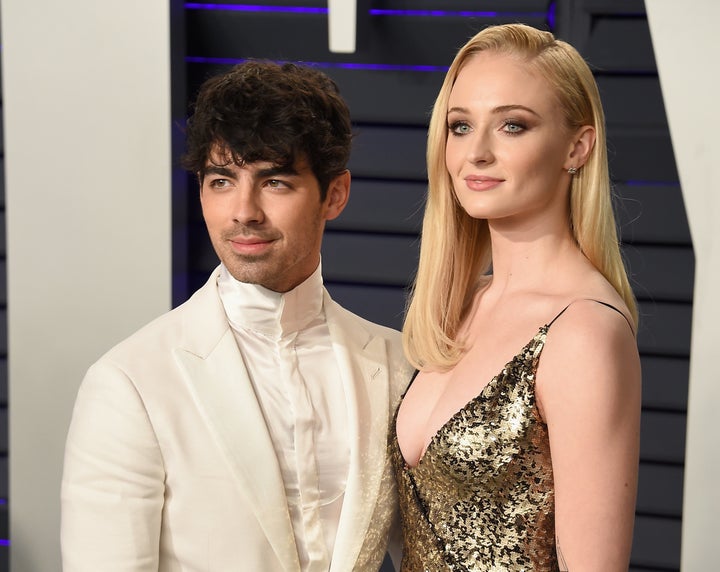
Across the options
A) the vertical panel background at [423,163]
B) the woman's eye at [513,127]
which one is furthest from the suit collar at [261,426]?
the vertical panel background at [423,163]

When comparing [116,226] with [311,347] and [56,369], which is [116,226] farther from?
[311,347]

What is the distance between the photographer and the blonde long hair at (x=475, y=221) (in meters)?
2.01

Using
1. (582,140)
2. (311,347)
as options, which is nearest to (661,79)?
(582,140)

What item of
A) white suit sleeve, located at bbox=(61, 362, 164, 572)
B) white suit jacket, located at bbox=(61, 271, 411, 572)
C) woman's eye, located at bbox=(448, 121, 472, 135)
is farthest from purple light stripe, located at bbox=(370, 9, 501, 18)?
white suit sleeve, located at bbox=(61, 362, 164, 572)

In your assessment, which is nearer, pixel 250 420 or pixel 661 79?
pixel 250 420

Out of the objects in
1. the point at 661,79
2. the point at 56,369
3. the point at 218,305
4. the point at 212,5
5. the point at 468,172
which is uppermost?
the point at 212,5

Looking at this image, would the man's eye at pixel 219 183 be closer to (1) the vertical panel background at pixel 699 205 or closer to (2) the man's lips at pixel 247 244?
(2) the man's lips at pixel 247 244

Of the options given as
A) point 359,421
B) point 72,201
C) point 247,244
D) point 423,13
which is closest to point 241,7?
point 423,13

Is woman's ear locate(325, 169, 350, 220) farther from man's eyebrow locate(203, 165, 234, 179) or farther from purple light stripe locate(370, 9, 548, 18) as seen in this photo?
purple light stripe locate(370, 9, 548, 18)

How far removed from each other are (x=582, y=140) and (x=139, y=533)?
1219mm

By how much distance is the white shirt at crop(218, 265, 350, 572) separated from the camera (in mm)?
2010

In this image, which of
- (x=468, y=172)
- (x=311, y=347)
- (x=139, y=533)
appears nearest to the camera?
(x=139, y=533)

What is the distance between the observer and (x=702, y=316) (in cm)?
307

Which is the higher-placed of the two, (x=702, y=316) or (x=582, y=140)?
(x=582, y=140)
